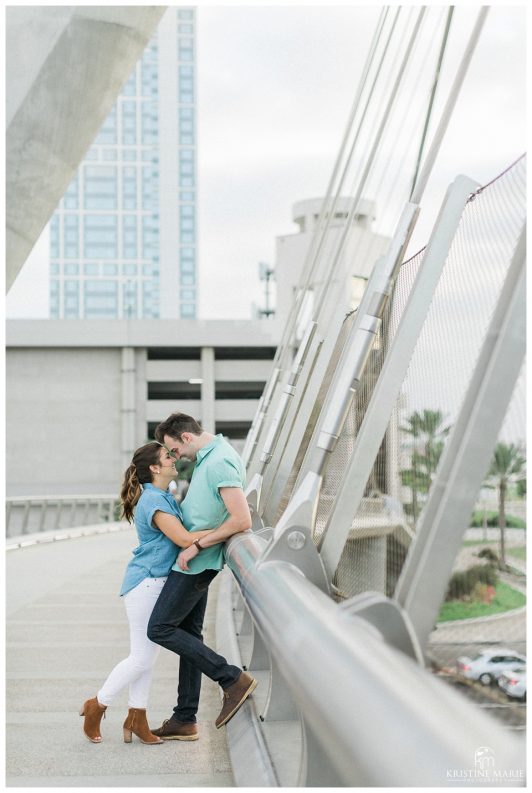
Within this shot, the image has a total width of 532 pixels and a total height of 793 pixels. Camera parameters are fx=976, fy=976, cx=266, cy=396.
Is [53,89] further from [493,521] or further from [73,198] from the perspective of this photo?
[73,198]

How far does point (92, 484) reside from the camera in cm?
5738

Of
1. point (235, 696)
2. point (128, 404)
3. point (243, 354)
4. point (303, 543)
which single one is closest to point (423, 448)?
point (303, 543)

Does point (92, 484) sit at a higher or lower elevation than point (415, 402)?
lower

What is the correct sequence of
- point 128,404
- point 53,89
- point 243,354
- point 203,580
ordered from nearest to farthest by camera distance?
point 203,580
point 53,89
point 128,404
point 243,354

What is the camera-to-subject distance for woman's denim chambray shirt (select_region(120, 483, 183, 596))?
4309 mm

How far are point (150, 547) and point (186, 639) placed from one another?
444 mm

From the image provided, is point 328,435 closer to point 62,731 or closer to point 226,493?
point 226,493

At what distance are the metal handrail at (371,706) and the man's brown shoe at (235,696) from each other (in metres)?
1.81

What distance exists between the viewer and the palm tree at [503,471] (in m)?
2.07

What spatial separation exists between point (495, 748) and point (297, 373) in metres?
5.65

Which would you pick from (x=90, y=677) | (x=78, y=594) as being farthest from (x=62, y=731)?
(x=78, y=594)

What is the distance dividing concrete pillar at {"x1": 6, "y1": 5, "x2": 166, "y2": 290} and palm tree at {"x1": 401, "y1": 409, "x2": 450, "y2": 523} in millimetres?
5025

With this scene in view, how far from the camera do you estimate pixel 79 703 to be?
503 cm

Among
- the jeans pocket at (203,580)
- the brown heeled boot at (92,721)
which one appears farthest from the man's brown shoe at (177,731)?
the jeans pocket at (203,580)
